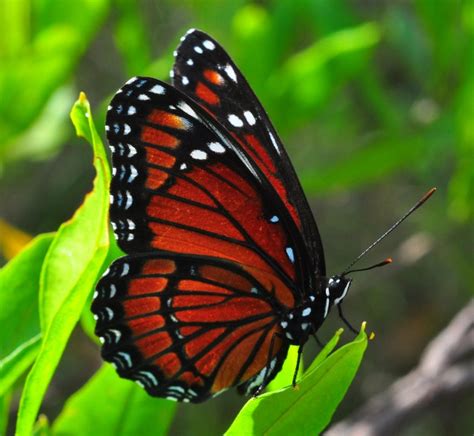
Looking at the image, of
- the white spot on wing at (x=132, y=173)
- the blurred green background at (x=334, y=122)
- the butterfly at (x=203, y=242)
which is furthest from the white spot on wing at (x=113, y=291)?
the blurred green background at (x=334, y=122)

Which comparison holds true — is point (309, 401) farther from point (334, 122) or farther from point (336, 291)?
point (334, 122)

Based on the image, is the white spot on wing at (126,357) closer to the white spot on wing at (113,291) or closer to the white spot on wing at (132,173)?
the white spot on wing at (113,291)

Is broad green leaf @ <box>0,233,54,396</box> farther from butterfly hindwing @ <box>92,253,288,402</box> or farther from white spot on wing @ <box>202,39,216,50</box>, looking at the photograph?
white spot on wing @ <box>202,39,216,50</box>

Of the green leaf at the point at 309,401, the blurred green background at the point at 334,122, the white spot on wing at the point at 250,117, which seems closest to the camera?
the green leaf at the point at 309,401

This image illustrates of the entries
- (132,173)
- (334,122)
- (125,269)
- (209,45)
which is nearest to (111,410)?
(125,269)

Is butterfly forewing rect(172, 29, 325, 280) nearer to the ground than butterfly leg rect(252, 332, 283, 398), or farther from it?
farther from it

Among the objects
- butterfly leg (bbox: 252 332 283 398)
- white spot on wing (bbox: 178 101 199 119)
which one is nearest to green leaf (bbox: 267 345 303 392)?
butterfly leg (bbox: 252 332 283 398)
